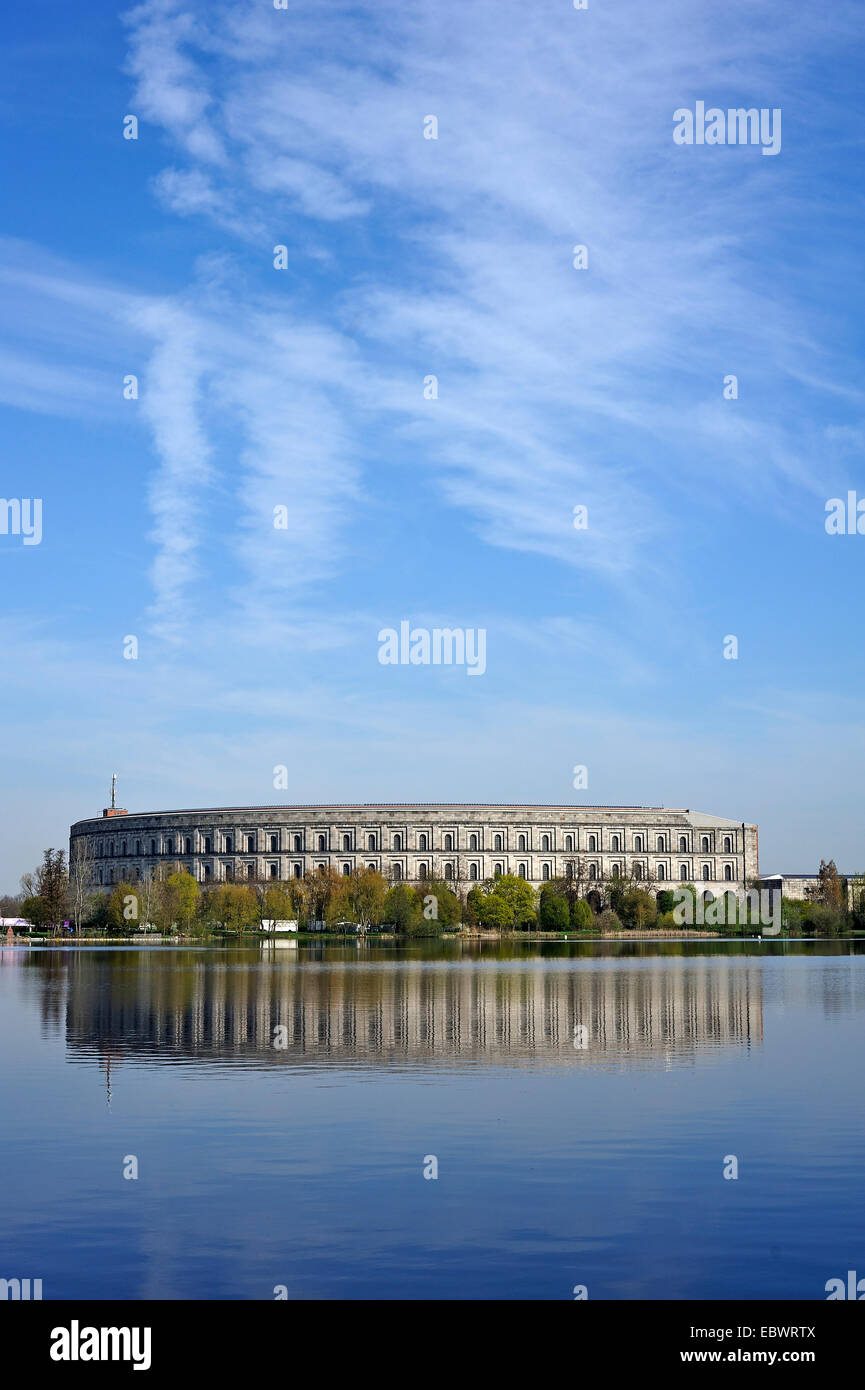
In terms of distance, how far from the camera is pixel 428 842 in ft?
563

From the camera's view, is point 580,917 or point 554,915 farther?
point 580,917

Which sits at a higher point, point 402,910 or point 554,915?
point 402,910

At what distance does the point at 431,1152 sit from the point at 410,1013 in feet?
63.9

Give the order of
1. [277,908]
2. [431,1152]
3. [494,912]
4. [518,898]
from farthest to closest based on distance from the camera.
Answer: [518,898] < [494,912] < [277,908] < [431,1152]

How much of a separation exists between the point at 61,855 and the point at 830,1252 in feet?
471

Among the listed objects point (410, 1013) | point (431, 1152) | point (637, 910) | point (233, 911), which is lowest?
point (637, 910)

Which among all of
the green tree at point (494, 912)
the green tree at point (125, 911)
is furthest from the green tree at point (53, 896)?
the green tree at point (494, 912)

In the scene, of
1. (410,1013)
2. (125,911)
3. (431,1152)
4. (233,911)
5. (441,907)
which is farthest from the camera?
(441,907)

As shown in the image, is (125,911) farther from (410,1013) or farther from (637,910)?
(410,1013)

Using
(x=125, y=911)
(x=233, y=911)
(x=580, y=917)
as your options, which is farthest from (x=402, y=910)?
(x=125, y=911)

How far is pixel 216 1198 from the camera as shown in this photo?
15820 mm
